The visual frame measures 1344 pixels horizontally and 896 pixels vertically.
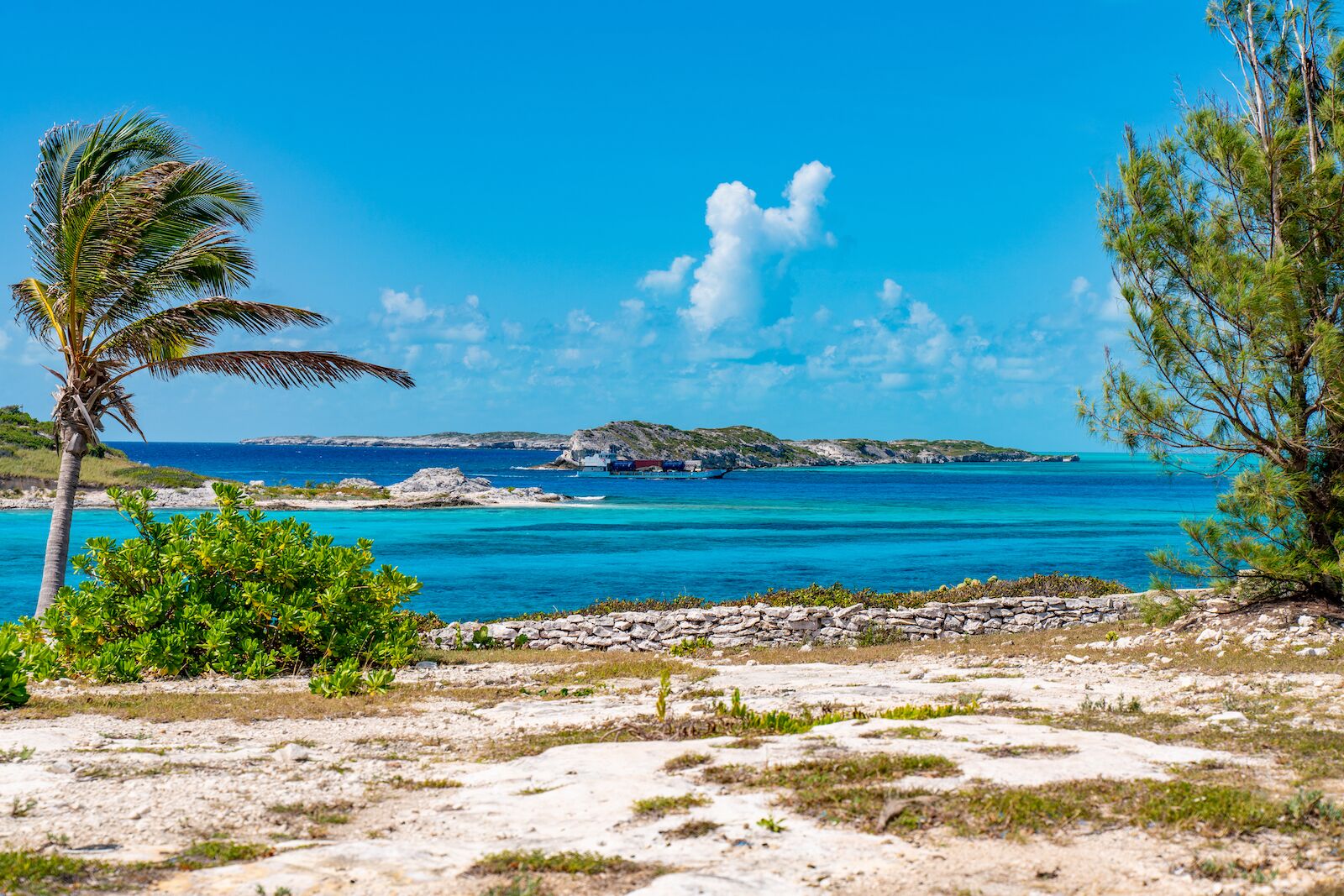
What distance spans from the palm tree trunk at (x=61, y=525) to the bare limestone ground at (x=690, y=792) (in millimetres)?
4472

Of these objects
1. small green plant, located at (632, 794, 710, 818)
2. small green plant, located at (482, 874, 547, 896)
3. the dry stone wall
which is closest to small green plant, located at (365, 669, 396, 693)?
small green plant, located at (632, 794, 710, 818)

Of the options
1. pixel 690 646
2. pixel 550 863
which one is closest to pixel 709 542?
pixel 690 646

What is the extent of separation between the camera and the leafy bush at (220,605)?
13852mm

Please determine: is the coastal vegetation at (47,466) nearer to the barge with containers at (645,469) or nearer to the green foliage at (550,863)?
the barge with containers at (645,469)

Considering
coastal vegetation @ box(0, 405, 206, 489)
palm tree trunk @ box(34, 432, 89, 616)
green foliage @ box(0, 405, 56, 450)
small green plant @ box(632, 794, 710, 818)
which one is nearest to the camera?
small green plant @ box(632, 794, 710, 818)

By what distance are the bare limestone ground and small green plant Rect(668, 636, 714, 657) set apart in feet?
26.3

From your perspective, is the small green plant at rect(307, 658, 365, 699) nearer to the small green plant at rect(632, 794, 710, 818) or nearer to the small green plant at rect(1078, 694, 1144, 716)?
the small green plant at rect(632, 794, 710, 818)

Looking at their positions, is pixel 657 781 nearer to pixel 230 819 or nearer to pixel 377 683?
pixel 230 819

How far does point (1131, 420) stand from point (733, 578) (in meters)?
20.6

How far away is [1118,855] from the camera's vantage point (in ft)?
18.1

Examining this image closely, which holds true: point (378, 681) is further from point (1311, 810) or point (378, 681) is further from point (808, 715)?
point (1311, 810)

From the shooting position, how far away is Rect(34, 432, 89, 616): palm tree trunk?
51.9 ft

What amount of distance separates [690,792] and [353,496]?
255ft

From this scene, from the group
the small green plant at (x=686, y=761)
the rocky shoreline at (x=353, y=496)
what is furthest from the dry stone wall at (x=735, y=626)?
the rocky shoreline at (x=353, y=496)
